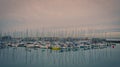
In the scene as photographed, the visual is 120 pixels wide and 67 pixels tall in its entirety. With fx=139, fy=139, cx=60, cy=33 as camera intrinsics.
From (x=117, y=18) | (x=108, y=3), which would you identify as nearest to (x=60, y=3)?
(x=108, y=3)

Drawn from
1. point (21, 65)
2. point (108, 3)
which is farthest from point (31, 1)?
point (108, 3)

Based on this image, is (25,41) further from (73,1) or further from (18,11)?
(73,1)

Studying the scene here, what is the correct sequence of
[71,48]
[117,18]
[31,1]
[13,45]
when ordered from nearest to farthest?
[31,1], [117,18], [71,48], [13,45]

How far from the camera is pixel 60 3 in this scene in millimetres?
3939

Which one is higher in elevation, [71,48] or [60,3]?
[60,3]

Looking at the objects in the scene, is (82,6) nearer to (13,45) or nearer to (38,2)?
(38,2)

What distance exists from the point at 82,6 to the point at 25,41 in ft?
21.0

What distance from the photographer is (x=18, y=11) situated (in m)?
3.95

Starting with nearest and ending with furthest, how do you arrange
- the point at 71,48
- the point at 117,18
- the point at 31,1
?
1. the point at 31,1
2. the point at 117,18
3. the point at 71,48

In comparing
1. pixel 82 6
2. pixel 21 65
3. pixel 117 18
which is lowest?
pixel 21 65

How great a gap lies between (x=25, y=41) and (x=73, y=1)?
641 cm

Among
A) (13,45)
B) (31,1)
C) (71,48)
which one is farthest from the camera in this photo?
(13,45)

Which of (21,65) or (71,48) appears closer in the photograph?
(21,65)

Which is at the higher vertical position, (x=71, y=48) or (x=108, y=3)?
(x=108, y=3)
